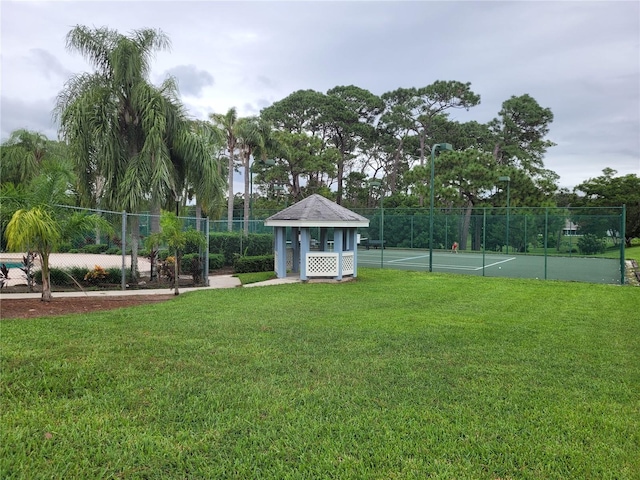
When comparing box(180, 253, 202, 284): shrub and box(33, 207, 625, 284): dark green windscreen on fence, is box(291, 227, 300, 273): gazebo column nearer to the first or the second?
box(33, 207, 625, 284): dark green windscreen on fence

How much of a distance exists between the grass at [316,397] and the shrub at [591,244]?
766 inches

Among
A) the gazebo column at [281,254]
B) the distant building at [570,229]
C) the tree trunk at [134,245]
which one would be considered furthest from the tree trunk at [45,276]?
the distant building at [570,229]

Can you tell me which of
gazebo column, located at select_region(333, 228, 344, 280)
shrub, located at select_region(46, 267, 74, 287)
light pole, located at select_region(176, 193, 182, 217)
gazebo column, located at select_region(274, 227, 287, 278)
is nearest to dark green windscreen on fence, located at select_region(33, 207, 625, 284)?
light pole, located at select_region(176, 193, 182, 217)

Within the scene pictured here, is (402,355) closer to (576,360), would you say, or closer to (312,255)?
(576,360)

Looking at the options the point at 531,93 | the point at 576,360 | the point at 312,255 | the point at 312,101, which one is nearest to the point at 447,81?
the point at 531,93

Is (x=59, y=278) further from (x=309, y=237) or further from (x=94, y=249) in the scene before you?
(x=94, y=249)

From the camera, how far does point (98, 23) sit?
496 inches

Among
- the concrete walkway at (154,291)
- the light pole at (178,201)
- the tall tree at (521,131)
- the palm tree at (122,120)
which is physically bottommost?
the concrete walkway at (154,291)

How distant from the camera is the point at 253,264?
1630 centimetres

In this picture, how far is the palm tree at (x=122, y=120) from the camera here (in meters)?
12.3

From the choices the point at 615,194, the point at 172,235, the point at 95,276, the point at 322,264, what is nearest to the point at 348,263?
Answer: the point at 322,264

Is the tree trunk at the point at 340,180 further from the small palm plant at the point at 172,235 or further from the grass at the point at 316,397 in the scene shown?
the grass at the point at 316,397

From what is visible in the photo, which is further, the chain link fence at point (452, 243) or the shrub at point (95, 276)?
the chain link fence at point (452, 243)

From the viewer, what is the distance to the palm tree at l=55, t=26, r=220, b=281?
485 inches
